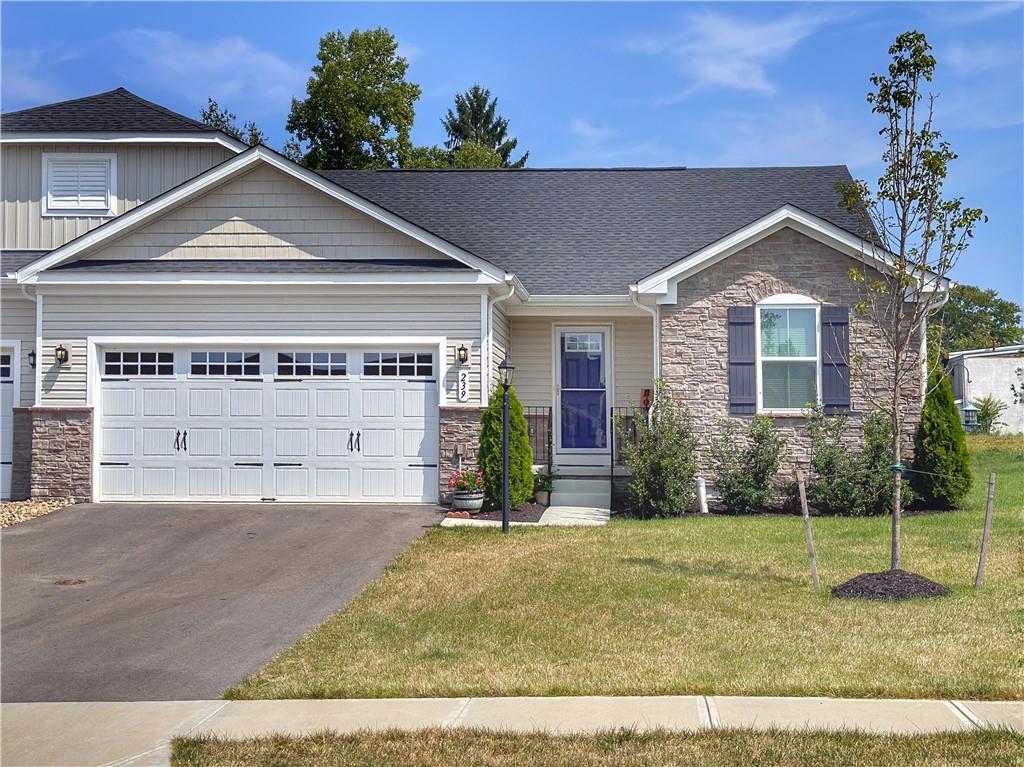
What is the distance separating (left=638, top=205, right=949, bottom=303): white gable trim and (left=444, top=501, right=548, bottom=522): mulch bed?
3.63 m

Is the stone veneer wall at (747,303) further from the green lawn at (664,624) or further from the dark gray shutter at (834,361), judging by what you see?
the green lawn at (664,624)

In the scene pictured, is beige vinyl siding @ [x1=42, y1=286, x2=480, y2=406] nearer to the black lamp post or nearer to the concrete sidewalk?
the black lamp post

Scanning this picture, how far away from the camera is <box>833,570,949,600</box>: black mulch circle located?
872 centimetres

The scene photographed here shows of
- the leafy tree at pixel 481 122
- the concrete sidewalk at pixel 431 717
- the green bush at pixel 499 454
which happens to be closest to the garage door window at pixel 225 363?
the green bush at pixel 499 454

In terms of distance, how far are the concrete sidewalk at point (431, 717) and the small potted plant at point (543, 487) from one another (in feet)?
28.9

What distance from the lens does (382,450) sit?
15.0 m

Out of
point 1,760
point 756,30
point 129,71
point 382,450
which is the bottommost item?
point 1,760

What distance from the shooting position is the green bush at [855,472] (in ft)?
45.8

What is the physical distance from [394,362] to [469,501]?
248cm

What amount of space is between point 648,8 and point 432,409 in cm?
686

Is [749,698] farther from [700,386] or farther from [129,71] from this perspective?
[129,71]

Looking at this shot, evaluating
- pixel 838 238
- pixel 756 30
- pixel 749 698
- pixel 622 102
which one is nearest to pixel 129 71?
pixel 622 102

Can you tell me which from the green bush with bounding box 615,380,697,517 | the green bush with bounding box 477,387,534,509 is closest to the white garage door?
the green bush with bounding box 477,387,534,509

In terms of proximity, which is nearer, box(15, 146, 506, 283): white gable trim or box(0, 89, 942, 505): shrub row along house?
box(0, 89, 942, 505): shrub row along house
